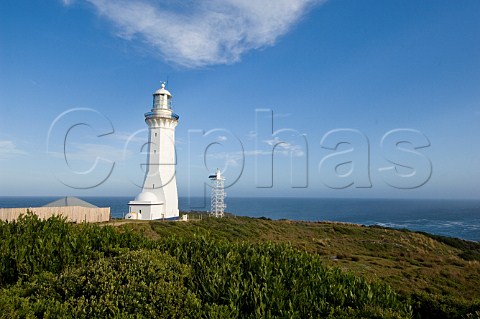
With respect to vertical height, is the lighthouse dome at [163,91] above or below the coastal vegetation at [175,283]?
above

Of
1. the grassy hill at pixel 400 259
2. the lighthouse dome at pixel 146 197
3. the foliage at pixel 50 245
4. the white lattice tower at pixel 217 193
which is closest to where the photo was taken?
the grassy hill at pixel 400 259

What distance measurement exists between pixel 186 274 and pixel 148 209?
24.5 m

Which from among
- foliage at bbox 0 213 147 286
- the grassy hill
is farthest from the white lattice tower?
foliage at bbox 0 213 147 286

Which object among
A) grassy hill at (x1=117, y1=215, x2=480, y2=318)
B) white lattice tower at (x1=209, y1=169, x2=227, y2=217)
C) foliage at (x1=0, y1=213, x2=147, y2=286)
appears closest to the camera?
grassy hill at (x1=117, y1=215, x2=480, y2=318)

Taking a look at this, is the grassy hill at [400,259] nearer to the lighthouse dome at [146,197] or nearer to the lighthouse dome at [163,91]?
the lighthouse dome at [146,197]

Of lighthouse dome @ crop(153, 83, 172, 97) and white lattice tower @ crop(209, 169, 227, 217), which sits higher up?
lighthouse dome @ crop(153, 83, 172, 97)

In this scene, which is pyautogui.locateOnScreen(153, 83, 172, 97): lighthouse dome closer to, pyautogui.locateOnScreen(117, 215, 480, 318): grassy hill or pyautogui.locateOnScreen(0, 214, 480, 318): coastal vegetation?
pyautogui.locateOnScreen(117, 215, 480, 318): grassy hill

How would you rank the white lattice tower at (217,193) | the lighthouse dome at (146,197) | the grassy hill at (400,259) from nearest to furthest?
the grassy hill at (400,259), the lighthouse dome at (146,197), the white lattice tower at (217,193)

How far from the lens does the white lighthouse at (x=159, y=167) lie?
97.5ft

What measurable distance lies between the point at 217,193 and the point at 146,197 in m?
11.7

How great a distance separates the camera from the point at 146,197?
29719 mm

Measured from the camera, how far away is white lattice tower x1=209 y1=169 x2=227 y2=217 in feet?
128

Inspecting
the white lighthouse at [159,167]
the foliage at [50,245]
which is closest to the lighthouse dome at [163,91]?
the white lighthouse at [159,167]

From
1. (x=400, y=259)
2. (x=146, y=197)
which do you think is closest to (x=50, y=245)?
(x=400, y=259)
